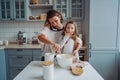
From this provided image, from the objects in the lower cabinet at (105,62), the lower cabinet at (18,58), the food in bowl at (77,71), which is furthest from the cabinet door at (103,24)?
the food in bowl at (77,71)

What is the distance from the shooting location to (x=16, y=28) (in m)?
3.79

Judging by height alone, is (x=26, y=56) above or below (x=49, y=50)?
below

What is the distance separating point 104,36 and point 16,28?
6.65 ft

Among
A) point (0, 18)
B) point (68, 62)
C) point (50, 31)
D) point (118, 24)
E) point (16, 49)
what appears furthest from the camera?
point (0, 18)

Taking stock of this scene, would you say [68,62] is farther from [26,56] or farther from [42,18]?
[42,18]

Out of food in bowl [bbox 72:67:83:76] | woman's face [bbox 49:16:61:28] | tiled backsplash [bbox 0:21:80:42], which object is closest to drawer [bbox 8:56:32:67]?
tiled backsplash [bbox 0:21:80:42]

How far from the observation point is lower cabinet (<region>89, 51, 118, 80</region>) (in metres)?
2.98

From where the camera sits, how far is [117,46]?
2963 millimetres

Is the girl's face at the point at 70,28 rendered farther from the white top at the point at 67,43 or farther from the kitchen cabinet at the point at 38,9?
the kitchen cabinet at the point at 38,9

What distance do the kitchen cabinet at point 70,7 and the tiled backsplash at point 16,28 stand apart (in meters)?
0.62

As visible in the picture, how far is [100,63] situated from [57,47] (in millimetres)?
1593

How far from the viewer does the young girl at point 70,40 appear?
5.49 ft

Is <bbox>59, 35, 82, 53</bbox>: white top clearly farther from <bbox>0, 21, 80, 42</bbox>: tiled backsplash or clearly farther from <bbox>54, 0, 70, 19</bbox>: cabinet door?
<bbox>0, 21, 80, 42</bbox>: tiled backsplash

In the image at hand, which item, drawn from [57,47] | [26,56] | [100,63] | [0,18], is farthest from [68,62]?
[0,18]
